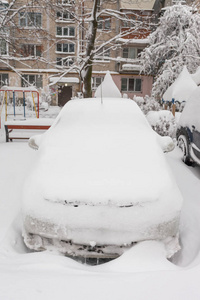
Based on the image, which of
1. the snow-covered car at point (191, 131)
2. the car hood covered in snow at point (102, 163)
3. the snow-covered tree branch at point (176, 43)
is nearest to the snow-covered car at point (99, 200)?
the car hood covered in snow at point (102, 163)

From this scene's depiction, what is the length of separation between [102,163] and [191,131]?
3.89 metres

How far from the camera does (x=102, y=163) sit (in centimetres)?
298

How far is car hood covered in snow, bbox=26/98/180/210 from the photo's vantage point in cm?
258

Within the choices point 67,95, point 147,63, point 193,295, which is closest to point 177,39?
point 147,63

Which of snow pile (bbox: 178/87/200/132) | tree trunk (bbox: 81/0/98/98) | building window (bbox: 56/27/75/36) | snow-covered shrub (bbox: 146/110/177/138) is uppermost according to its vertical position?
building window (bbox: 56/27/75/36)

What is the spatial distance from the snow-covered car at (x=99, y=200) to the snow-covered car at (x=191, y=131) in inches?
110

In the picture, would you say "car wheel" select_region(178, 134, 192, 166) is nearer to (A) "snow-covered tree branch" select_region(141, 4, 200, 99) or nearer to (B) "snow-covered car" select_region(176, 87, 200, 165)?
(B) "snow-covered car" select_region(176, 87, 200, 165)

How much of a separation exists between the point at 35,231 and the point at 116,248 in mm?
798

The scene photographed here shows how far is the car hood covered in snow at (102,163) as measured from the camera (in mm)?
2578

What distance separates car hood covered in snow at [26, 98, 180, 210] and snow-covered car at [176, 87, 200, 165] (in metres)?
2.14

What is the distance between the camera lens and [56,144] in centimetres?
341

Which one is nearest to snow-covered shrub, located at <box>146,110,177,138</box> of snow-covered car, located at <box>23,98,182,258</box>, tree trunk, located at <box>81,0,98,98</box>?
tree trunk, located at <box>81,0,98,98</box>

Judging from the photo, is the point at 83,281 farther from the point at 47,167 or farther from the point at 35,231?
the point at 47,167

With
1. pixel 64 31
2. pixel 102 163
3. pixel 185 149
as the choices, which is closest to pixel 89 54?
pixel 185 149
